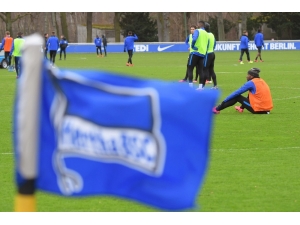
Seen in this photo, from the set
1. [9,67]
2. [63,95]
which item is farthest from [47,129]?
[9,67]

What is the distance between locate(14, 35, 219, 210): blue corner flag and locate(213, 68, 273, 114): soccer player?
1227 centimetres

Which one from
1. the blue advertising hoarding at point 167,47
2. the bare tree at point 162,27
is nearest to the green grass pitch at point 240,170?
the blue advertising hoarding at point 167,47

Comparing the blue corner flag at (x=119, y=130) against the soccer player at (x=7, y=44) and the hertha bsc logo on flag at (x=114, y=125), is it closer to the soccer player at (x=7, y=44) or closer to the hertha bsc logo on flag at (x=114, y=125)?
the hertha bsc logo on flag at (x=114, y=125)

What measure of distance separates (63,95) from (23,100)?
0.82 ft

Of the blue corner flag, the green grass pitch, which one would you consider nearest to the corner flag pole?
the blue corner flag

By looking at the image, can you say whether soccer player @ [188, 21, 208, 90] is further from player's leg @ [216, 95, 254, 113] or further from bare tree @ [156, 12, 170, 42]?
bare tree @ [156, 12, 170, 42]

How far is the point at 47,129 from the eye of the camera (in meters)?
4.00

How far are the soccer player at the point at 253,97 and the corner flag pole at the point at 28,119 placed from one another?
40.8ft

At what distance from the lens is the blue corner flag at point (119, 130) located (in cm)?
384

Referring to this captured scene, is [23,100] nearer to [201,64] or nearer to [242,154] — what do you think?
[242,154]

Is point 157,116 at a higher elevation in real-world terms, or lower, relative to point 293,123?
higher

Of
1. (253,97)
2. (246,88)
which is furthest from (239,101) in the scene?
(246,88)

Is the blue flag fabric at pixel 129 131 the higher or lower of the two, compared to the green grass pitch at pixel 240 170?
higher

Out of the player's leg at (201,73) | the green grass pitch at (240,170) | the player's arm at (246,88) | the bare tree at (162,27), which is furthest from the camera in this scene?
the bare tree at (162,27)
